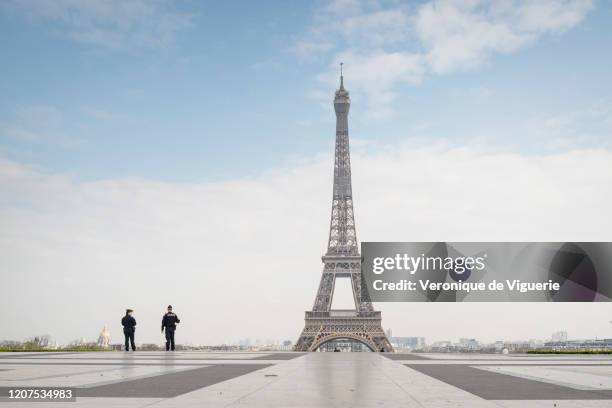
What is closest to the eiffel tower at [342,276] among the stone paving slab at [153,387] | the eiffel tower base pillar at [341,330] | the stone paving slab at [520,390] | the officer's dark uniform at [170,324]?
the eiffel tower base pillar at [341,330]

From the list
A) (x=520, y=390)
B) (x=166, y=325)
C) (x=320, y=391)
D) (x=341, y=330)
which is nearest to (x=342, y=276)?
(x=341, y=330)

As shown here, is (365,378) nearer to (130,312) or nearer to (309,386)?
(309,386)

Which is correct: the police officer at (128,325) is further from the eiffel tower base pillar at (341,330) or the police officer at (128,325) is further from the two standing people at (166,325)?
the eiffel tower base pillar at (341,330)

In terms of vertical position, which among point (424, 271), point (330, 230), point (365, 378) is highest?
point (330, 230)

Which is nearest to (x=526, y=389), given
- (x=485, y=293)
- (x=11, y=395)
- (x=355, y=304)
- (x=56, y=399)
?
(x=56, y=399)

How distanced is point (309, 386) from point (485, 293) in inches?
1247

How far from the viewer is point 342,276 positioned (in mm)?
98375

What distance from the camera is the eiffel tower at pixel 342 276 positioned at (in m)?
87.2

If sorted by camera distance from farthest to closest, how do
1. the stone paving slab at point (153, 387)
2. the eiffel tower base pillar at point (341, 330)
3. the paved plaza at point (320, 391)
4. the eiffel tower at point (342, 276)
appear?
the eiffel tower at point (342, 276) → the eiffel tower base pillar at point (341, 330) → the stone paving slab at point (153, 387) → the paved plaza at point (320, 391)

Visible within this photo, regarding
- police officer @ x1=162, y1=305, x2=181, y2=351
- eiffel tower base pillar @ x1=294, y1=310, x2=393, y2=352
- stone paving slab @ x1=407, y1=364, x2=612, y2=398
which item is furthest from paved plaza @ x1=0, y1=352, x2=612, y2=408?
eiffel tower base pillar @ x1=294, y1=310, x2=393, y2=352

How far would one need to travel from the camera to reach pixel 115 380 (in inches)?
421

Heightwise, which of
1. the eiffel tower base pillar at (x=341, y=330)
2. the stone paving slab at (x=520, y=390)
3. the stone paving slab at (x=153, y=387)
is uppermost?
the stone paving slab at (x=153, y=387)

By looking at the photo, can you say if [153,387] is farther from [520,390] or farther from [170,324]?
[170,324]

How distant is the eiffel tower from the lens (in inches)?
3433
